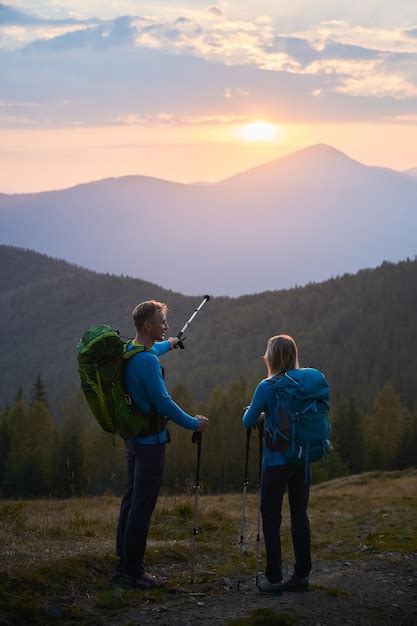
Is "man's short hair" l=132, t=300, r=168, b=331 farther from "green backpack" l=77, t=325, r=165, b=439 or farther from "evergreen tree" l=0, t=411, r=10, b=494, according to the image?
"evergreen tree" l=0, t=411, r=10, b=494

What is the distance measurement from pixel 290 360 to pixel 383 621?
2.99 meters

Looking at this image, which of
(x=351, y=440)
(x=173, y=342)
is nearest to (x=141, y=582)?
(x=173, y=342)

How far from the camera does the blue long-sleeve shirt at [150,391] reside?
8.41 meters

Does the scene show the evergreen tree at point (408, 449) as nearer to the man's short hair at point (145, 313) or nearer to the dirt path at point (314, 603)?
the dirt path at point (314, 603)

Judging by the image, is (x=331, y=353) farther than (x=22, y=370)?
No

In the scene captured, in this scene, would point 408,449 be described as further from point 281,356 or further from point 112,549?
point 281,356

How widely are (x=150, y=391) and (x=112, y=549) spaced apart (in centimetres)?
334

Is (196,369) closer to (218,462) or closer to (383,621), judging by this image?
(218,462)

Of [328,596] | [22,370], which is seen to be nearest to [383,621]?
[328,596]

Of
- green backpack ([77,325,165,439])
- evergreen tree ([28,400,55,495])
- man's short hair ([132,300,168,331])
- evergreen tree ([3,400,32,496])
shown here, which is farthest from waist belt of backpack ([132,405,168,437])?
evergreen tree ([28,400,55,495])

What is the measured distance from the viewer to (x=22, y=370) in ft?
656

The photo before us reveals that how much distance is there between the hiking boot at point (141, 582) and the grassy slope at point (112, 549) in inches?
6.5

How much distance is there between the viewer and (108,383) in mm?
8492

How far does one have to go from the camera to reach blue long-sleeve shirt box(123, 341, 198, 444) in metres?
8.41
